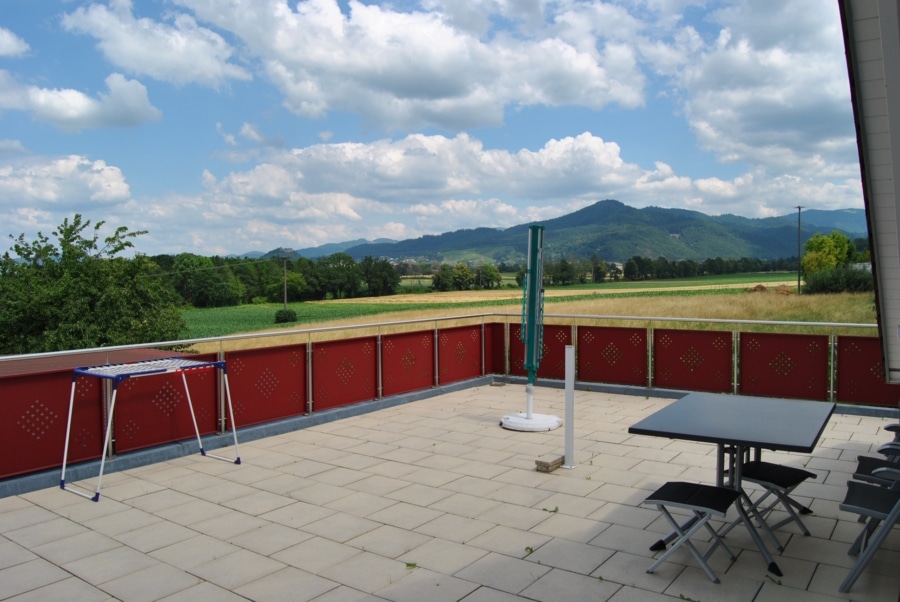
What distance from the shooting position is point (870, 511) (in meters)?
3.98

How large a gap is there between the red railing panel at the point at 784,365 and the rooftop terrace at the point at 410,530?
1891mm

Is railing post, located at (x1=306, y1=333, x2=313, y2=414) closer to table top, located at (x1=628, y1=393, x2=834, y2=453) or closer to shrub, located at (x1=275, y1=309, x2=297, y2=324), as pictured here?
table top, located at (x1=628, y1=393, x2=834, y2=453)

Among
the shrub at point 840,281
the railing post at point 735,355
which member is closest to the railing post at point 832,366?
the railing post at point 735,355

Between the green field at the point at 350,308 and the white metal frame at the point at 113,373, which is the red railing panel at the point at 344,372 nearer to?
the white metal frame at the point at 113,373

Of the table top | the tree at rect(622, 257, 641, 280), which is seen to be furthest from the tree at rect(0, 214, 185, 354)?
the tree at rect(622, 257, 641, 280)

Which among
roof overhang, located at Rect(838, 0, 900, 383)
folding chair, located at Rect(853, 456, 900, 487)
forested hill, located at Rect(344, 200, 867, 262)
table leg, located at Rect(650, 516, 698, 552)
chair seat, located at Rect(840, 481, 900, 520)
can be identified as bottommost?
table leg, located at Rect(650, 516, 698, 552)

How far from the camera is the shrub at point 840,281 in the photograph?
46.2 metres

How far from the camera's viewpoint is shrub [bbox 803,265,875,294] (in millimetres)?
46250

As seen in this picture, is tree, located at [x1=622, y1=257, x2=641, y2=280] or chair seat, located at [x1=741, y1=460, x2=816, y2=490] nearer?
chair seat, located at [x1=741, y1=460, x2=816, y2=490]

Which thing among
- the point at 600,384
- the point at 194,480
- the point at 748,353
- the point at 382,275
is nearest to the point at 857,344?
the point at 748,353

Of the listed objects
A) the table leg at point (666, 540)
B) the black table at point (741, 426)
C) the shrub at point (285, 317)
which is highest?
the black table at point (741, 426)

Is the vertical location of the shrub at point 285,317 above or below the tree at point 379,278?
below

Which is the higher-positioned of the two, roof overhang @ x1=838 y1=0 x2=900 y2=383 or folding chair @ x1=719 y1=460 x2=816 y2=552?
roof overhang @ x1=838 y1=0 x2=900 y2=383

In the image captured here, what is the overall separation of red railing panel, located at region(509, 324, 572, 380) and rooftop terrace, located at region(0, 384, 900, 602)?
385cm
